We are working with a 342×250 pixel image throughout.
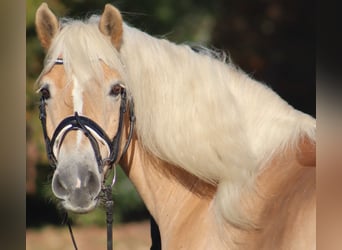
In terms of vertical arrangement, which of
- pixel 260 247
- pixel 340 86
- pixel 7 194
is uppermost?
pixel 340 86

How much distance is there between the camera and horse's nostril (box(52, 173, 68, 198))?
1.46 metres

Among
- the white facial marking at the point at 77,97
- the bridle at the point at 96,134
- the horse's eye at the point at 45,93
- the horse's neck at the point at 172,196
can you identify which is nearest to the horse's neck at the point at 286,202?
the horse's neck at the point at 172,196

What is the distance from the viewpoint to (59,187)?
1.47 meters

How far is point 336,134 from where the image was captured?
96cm

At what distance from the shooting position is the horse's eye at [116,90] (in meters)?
1.56

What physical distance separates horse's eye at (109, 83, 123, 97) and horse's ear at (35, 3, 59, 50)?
0.25m

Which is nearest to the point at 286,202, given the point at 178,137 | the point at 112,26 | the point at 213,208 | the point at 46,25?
the point at 213,208

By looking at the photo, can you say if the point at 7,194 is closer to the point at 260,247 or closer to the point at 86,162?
the point at 86,162

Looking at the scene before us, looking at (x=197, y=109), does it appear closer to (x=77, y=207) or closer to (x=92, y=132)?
(x=92, y=132)

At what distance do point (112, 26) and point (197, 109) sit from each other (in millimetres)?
335

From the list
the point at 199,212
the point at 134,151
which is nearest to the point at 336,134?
the point at 199,212

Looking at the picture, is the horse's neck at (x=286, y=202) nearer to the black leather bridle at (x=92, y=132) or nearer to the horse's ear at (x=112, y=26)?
the black leather bridle at (x=92, y=132)

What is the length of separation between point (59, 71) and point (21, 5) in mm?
312

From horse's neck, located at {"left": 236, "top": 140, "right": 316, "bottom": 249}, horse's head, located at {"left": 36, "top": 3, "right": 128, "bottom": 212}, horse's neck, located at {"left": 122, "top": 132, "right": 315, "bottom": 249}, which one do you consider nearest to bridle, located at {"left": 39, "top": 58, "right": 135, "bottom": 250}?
horse's head, located at {"left": 36, "top": 3, "right": 128, "bottom": 212}
